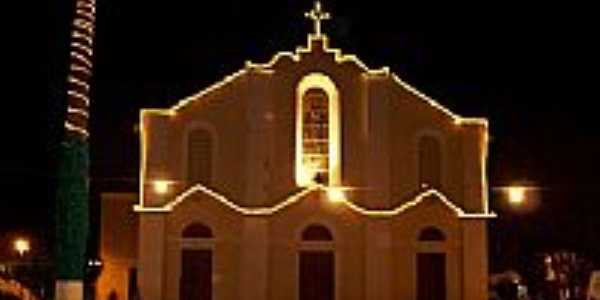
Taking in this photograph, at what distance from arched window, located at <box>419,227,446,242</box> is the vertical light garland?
18.2m

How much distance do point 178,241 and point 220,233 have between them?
1255 mm

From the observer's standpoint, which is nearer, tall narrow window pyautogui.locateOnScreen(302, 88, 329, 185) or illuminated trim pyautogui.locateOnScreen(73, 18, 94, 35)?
illuminated trim pyautogui.locateOnScreen(73, 18, 94, 35)

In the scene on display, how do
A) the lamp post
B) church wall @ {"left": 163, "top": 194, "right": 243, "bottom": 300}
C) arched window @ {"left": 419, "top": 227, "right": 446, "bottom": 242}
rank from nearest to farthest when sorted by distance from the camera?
church wall @ {"left": 163, "top": 194, "right": 243, "bottom": 300} → arched window @ {"left": 419, "top": 227, "right": 446, "bottom": 242} → the lamp post

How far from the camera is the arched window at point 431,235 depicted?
36875mm

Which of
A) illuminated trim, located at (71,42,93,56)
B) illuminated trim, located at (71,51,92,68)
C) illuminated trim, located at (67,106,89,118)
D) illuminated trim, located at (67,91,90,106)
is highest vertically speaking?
illuminated trim, located at (71,42,93,56)

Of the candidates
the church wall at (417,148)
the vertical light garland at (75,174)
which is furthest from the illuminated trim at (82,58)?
the church wall at (417,148)

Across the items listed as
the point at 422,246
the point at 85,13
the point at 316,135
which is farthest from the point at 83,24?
the point at 422,246

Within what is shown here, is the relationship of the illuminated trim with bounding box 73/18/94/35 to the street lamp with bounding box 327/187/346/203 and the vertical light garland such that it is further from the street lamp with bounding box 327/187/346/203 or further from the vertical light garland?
the street lamp with bounding box 327/187/346/203

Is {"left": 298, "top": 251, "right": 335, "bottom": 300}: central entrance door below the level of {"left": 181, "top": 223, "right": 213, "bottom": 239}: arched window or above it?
below

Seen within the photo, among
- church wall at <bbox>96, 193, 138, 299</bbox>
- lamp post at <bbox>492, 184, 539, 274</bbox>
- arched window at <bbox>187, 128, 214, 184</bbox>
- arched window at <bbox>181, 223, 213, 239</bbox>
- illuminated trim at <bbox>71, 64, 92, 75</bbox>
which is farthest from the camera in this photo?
lamp post at <bbox>492, 184, 539, 274</bbox>

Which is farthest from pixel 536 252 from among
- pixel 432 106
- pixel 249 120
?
pixel 249 120

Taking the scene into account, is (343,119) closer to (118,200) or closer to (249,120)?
(249,120)

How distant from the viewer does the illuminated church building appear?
119 ft

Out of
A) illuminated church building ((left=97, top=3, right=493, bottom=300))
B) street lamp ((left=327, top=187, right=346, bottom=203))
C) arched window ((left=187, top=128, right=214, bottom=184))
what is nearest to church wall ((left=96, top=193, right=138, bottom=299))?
arched window ((left=187, top=128, right=214, bottom=184))
